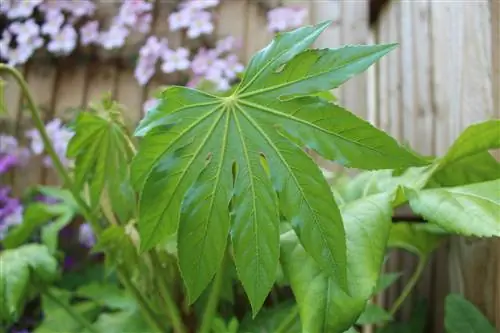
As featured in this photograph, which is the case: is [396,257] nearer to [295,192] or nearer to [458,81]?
[458,81]

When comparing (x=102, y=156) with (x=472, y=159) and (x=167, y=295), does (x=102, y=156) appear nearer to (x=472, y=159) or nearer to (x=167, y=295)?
(x=167, y=295)

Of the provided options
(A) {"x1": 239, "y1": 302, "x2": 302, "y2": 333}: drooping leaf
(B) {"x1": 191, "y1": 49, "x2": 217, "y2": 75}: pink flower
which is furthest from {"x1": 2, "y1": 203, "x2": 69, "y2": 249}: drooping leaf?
(B) {"x1": 191, "y1": 49, "x2": 217, "y2": 75}: pink flower

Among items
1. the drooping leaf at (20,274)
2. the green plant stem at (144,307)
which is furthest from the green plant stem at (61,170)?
the drooping leaf at (20,274)

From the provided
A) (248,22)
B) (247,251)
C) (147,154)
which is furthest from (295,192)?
(248,22)

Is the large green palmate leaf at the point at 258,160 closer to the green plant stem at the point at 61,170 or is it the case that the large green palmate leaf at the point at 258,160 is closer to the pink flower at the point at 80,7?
the green plant stem at the point at 61,170

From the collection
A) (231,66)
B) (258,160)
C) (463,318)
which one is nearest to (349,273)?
(258,160)

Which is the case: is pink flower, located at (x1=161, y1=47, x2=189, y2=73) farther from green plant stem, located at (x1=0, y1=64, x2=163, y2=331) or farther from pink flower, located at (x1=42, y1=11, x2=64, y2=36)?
green plant stem, located at (x1=0, y1=64, x2=163, y2=331)
